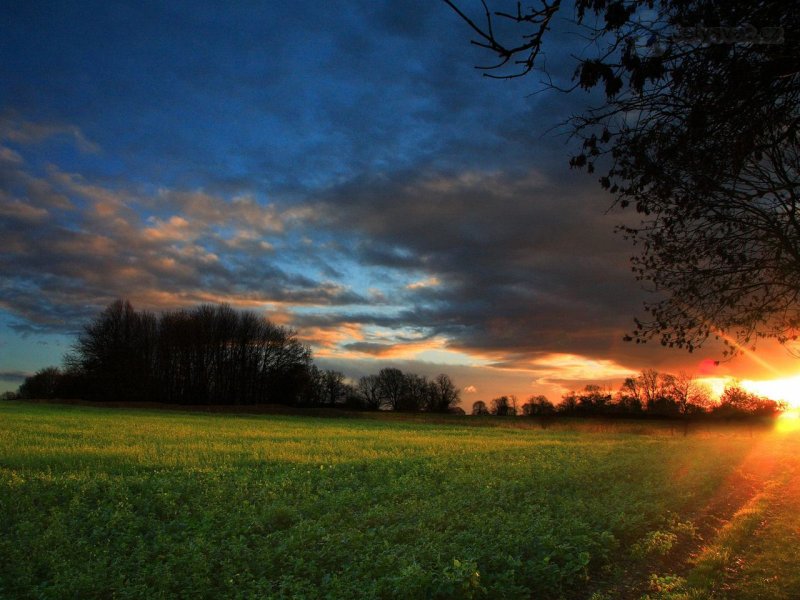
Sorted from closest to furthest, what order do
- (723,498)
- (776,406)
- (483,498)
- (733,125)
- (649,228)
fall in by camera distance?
(733,125), (649,228), (483,498), (723,498), (776,406)

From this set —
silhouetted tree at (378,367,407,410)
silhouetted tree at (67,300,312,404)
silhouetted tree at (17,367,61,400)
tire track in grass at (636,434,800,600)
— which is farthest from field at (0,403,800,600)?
silhouetted tree at (17,367,61,400)

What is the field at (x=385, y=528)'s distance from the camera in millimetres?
8742

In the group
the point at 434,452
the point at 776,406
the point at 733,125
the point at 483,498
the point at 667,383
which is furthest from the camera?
the point at 667,383

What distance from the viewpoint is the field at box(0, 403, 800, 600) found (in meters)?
8.74

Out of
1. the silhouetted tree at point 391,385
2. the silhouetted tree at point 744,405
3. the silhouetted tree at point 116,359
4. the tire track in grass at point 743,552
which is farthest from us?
the silhouetted tree at point 391,385

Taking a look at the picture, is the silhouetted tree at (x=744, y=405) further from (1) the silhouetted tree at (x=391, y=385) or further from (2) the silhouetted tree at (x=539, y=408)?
(1) the silhouetted tree at (x=391, y=385)

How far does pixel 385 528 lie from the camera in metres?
11.5

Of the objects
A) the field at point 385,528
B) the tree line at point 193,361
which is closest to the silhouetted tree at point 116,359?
the tree line at point 193,361

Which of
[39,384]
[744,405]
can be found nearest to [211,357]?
[39,384]

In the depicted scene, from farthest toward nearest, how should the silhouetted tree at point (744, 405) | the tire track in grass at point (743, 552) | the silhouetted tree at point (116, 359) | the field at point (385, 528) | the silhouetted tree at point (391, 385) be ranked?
the silhouetted tree at point (391, 385) → the silhouetted tree at point (116, 359) → the silhouetted tree at point (744, 405) → the field at point (385, 528) → the tire track in grass at point (743, 552)

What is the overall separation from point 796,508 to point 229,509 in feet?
47.0

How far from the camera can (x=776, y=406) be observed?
6338cm

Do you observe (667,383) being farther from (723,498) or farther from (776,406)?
(723,498)

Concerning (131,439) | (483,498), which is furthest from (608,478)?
(131,439)
